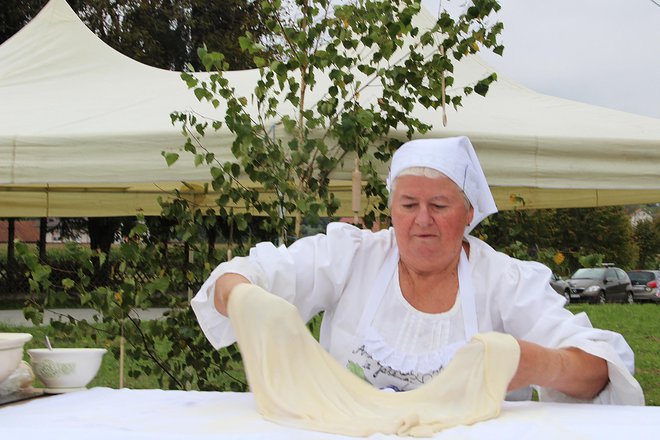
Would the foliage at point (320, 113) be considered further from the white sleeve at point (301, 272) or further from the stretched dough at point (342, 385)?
the stretched dough at point (342, 385)

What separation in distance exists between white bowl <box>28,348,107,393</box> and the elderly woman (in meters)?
0.32

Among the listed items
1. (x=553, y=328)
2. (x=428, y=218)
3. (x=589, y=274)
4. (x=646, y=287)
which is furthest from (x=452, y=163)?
(x=646, y=287)

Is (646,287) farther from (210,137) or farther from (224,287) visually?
(224,287)

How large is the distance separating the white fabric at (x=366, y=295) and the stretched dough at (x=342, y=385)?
319 mm

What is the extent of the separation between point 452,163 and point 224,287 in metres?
0.64

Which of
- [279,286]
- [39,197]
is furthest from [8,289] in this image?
[279,286]

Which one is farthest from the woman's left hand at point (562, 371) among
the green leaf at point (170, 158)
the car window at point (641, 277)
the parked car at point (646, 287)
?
the car window at point (641, 277)

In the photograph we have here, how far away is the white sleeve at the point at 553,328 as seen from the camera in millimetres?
1835

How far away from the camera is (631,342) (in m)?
11.6

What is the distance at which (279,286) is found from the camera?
214 centimetres

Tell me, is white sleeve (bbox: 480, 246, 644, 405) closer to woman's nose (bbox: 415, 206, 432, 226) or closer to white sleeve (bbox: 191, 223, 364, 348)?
woman's nose (bbox: 415, 206, 432, 226)

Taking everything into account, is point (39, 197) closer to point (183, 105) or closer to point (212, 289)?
point (183, 105)

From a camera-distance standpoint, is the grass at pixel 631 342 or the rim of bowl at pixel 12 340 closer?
the rim of bowl at pixel 12 340

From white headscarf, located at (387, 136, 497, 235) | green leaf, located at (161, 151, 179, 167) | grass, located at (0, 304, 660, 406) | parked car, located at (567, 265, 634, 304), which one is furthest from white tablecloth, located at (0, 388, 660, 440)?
parked car, located at (567, 265, 634, 304)
